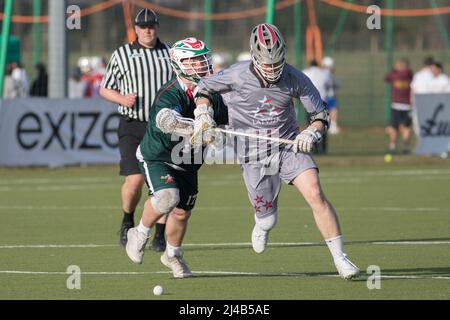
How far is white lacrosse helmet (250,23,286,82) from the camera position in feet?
32.0

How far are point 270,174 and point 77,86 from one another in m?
19.1

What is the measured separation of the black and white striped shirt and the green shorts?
2.21m

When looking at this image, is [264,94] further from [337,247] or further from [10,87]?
[10,87]

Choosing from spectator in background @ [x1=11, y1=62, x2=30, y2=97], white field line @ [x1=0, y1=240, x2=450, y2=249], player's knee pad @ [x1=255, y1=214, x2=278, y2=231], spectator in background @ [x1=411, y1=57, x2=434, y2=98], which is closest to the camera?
player's knee pad @ [x1=255, y1=214, x2=278, y2=231]

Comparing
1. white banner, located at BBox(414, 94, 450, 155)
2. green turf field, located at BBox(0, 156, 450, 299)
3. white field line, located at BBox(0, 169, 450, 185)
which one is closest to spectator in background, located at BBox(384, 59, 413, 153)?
white banner, located at BBox(414, 94, 450, 155)

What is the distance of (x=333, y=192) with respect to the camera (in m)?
18.2

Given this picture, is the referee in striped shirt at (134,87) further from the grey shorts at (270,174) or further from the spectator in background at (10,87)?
the spectator in background at (10,87)

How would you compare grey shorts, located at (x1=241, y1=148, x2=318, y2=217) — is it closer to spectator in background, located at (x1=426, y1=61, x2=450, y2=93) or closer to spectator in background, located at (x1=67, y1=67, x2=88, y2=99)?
spectator in background, located at (x1=426, y1=61, x2=450, y2=93)

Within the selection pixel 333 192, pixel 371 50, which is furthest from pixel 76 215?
pixel 371 50

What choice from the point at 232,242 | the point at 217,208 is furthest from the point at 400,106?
the point at 232,242

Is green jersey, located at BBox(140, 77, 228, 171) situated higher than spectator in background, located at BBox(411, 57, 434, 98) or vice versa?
spectator in background, located at BBox(411, 57, 434, 98)

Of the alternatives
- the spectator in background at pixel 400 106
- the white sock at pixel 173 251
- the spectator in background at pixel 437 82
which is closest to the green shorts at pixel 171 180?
the white sock at pixel 173 251

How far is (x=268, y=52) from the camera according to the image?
32.0 feet

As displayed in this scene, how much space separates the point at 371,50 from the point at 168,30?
25.1 feet
